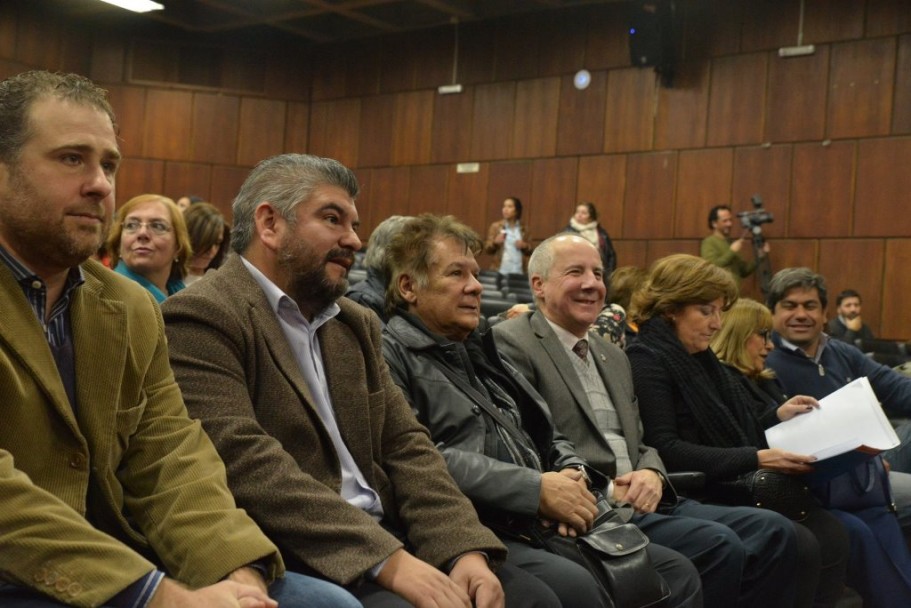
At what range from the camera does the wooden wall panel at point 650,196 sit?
33.6ft

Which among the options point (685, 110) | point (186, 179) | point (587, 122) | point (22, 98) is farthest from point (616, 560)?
point (186, 179)

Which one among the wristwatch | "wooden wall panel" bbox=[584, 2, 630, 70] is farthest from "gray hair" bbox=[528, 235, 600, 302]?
"wooden wall panel" bbox=[584, 2, 630, 70]

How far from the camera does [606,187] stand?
10.6 m

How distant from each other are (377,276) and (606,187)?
8145 millimetres

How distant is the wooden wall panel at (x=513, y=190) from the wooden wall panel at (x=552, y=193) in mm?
25

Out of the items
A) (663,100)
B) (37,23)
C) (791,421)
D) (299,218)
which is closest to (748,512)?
(791,421)

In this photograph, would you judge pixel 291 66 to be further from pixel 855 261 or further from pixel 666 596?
pixel 666 596

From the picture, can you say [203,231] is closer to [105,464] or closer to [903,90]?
[105,464]

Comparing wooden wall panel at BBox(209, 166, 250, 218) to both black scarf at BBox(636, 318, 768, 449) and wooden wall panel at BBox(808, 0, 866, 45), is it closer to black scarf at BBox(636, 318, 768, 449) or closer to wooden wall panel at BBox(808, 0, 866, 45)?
wooden wall panel at BBox(808, 0, 866, 45)

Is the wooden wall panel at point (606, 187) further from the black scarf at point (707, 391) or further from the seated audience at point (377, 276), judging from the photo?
the seated audience at point (377, 276)

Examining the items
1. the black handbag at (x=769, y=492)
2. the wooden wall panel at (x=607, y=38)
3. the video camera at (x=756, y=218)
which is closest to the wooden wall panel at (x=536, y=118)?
the wooden wall panel at (x=607, y=38)

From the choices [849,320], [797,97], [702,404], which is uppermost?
[797,97]

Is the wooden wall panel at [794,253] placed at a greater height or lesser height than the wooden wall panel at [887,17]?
lesser

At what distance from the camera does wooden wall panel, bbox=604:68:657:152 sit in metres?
10.4
